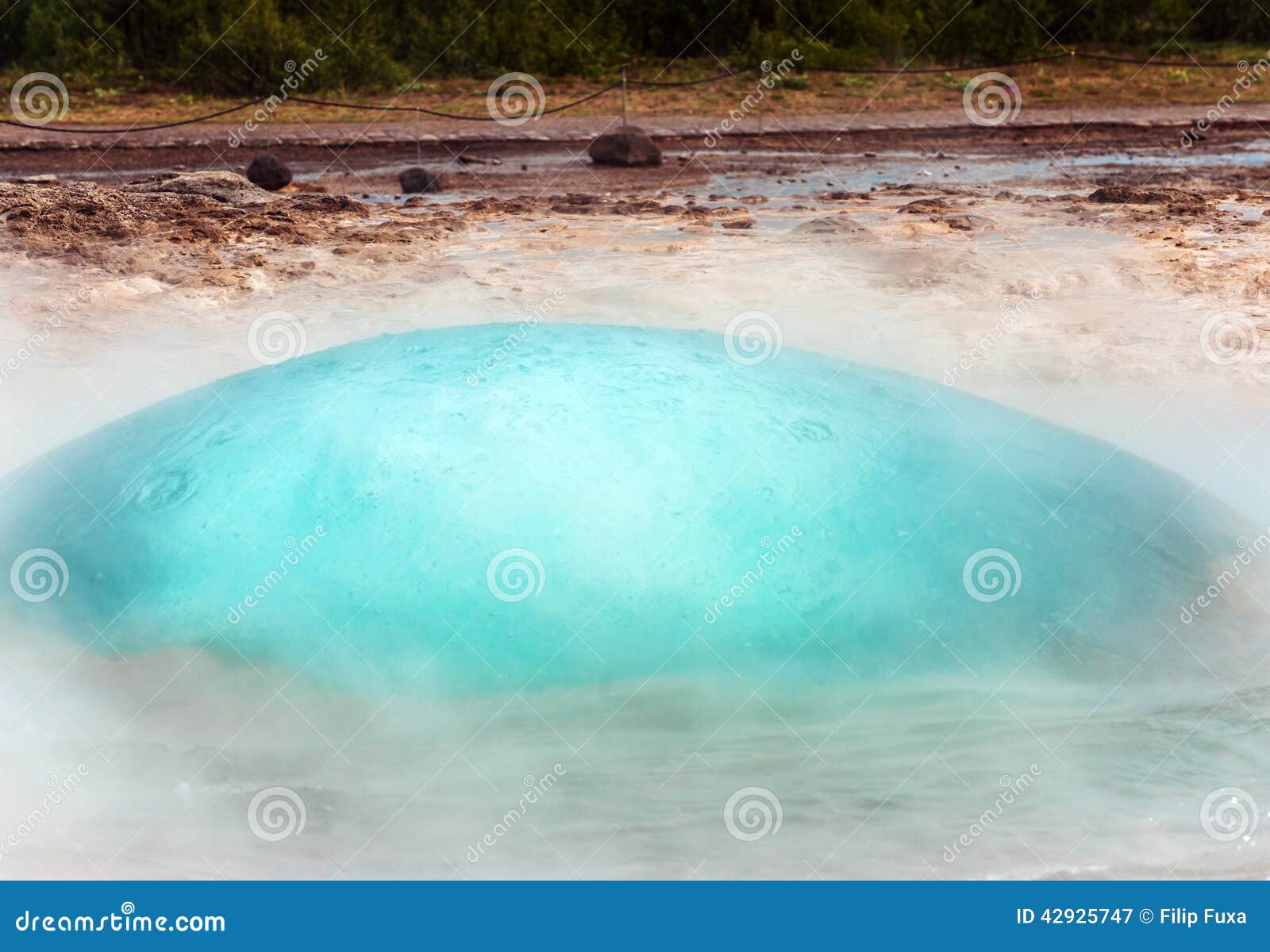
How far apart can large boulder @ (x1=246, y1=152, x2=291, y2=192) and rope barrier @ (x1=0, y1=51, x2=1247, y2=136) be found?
120 inches

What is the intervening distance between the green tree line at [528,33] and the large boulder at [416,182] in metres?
7.36

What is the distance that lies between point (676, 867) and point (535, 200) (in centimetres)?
878

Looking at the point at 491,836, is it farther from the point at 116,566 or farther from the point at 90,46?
the point at 90,46

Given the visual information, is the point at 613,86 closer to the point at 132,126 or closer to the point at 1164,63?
the point at 132,126

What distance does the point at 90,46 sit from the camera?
62.6 feet

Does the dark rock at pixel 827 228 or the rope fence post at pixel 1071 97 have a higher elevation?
the rope fence post at pixel 1071 97

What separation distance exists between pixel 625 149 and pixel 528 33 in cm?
Answer: 754

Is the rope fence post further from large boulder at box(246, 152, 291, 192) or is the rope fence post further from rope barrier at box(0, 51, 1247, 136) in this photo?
large boulder at box(246, 152, 291, 192)

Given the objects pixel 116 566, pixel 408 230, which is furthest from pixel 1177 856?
pixel 408 230

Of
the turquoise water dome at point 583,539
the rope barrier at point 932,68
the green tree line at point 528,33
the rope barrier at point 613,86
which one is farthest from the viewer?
the rope barrier at point 932,68

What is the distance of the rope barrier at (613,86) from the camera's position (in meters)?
15.8

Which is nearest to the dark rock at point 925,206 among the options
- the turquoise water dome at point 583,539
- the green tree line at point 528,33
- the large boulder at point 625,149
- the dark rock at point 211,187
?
the large boulder at point 625,149

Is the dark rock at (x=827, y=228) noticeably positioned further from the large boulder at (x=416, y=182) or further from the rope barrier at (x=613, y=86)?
the rope barrier at (x=613, y=86)

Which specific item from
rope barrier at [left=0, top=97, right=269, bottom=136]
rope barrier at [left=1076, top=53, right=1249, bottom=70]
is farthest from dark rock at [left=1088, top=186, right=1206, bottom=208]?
rope barrier at [left=1076, top=53, right=1249, bottom=70]
